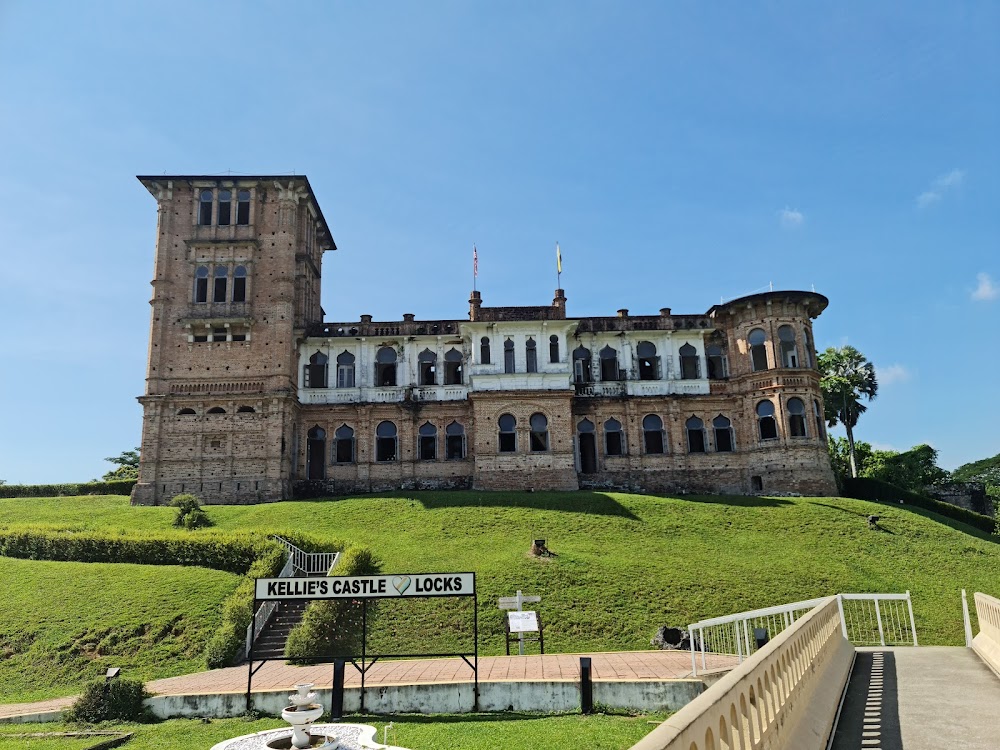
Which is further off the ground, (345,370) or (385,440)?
(345,370)

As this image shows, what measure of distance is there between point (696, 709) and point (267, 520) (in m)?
32.5

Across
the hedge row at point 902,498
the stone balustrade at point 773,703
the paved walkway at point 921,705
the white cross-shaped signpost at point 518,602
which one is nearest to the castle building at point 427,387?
the hedge row at point 902,498

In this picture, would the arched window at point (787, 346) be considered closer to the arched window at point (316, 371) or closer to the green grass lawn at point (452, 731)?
the arched window at point (316, 371)

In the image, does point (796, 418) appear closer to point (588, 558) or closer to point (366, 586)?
point (588, 558)

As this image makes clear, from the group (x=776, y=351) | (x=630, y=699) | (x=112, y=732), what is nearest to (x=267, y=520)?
(x=112, y=732)

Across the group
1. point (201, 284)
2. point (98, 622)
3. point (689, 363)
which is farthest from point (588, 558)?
point (201, 284)

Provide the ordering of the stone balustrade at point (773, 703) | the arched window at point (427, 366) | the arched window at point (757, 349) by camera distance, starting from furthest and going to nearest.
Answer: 1. the arched window at point (427, 366)
2. the arched window at point (757, 349)
3. the stone balustrade at point (773, 703)

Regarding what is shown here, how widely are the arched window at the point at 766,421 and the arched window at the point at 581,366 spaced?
10.2 meters

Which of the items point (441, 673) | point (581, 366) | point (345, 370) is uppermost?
point (345, 370)

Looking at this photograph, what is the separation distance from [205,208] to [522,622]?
1411 inches

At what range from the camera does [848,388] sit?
59031 mm

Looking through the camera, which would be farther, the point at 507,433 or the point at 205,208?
the point at 205,208

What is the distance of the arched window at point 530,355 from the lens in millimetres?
42750

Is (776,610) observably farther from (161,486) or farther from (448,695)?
(161,486)
